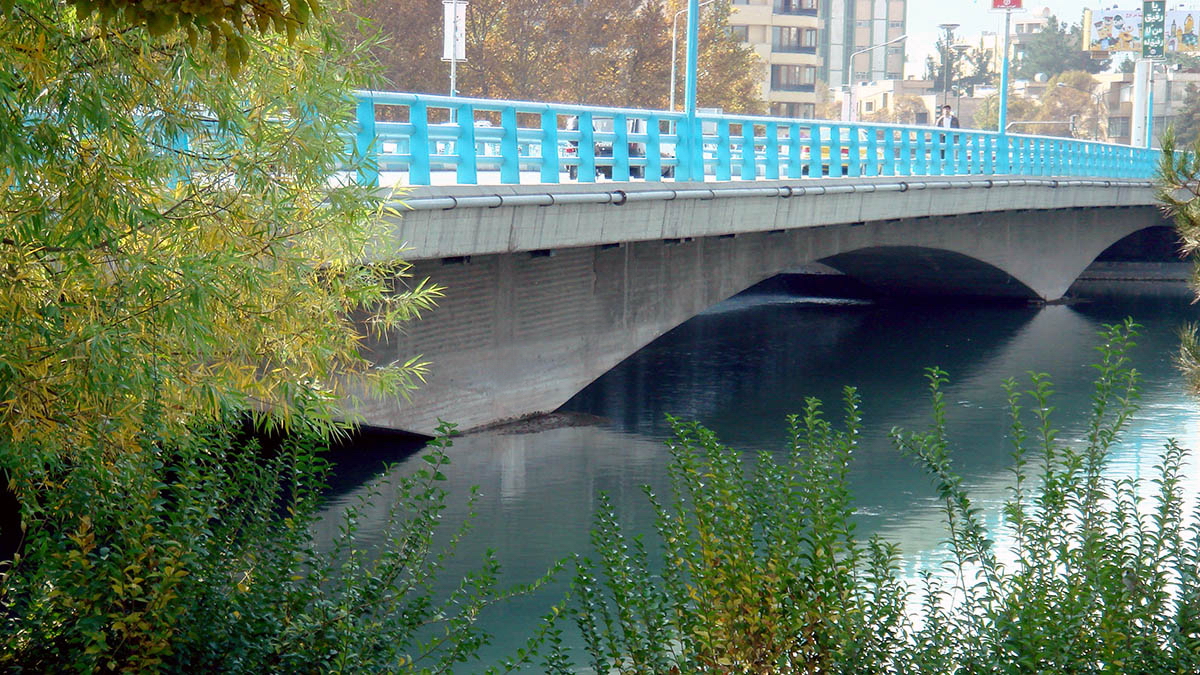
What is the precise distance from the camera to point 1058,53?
353 feet

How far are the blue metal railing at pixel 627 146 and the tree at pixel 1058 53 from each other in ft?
283

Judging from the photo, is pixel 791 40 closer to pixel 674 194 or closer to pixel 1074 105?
pixel 1074 105

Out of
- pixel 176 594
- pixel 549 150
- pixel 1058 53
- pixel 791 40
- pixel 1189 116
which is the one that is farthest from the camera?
pixel 1058 53

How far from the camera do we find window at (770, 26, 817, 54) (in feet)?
249

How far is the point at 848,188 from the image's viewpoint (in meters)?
17.8

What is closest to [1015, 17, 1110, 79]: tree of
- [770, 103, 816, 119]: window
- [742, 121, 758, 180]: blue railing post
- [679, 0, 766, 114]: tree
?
[770, 103, 816, 119]: window

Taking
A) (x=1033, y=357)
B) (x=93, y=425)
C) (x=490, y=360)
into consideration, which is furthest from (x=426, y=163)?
(x=1033, y=357)

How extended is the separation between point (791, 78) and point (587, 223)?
215ft

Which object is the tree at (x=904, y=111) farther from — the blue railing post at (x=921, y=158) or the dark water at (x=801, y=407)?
the blue railing post at (x=921, y=158)

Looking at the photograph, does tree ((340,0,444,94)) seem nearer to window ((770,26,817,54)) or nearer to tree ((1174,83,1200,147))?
window ((770,26,817,54))

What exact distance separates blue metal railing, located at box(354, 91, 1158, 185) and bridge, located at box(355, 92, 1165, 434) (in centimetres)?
3

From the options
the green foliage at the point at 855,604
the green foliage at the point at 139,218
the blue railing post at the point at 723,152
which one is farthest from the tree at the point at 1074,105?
the green foliage at the point at 855,604

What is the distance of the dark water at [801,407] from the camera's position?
11.3m

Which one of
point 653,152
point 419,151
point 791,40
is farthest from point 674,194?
point 791,40
